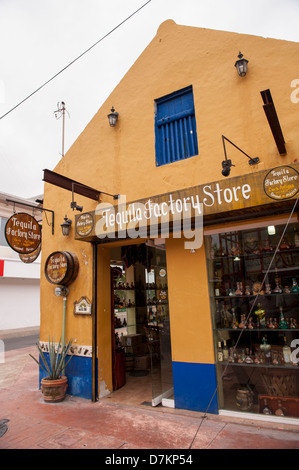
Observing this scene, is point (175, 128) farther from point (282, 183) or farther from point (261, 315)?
point (261, 315)

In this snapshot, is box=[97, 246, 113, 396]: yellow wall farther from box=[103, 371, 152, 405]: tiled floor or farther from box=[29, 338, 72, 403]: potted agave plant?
box=[29, 338, 72, 403]: potted agave plant

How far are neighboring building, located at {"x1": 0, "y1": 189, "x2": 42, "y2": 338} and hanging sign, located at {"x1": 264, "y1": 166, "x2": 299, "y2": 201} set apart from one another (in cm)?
1708

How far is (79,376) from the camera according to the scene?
6.36 m

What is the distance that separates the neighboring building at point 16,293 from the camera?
19.2 meters

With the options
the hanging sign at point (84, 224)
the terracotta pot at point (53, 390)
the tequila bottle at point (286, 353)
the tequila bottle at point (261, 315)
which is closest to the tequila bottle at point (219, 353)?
the tequila bottle at point (261, 315)

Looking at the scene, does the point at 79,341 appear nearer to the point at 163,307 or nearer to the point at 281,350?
the point at 163,307

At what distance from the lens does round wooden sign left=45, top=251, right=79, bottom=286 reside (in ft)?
21.5

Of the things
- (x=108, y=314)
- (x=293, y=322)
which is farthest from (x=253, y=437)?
(x=108, y=314)

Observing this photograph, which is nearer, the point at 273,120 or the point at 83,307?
the point at 273,120

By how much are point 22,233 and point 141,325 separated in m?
4.43

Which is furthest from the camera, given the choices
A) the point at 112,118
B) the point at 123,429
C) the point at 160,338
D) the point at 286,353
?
the point at 112,118

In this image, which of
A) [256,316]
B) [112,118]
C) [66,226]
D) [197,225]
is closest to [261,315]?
[256,316]

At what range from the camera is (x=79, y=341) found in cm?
648

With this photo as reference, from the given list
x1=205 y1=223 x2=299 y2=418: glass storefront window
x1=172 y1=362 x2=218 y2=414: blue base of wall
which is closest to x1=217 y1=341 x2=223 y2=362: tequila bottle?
x1=205 y1=223 x2=299 y2=418: glass storefront window
